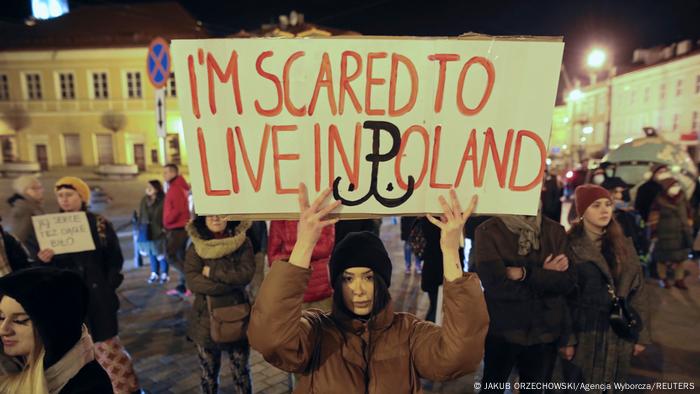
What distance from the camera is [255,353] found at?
4.50 metres

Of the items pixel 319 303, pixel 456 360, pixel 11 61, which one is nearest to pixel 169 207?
pixel 319 303

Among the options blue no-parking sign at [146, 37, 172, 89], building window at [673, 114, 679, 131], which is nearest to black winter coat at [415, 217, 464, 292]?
blue no-parking sign at [146, 37, 172, 89]

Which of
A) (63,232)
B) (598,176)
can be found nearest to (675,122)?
(598,176)

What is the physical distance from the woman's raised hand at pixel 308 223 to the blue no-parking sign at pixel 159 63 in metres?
4.94

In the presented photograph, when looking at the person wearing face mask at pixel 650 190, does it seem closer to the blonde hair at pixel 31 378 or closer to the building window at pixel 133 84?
the blonde hair at pixel 31 378

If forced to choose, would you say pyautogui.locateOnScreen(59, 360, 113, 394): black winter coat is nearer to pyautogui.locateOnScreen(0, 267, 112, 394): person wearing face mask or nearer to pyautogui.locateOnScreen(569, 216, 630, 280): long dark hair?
pyautogui.locateOnScreen(0, 267, 112, 394): person wearing face mask

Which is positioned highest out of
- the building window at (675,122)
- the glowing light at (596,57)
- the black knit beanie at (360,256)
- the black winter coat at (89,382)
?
the glowing light at (596,57)

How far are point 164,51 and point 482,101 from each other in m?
5.37

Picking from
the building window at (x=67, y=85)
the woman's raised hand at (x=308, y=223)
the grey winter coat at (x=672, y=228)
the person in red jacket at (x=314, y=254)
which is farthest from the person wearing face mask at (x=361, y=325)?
the building window at (x=67, y=85)

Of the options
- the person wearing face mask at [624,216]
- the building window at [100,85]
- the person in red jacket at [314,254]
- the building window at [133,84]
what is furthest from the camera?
the building window at [100,85]

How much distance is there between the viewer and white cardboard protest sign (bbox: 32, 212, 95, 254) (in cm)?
330

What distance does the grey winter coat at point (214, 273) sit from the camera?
10.3 ft

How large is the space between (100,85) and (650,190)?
35.9 m

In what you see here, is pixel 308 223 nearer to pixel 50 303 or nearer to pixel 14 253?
pixel 50 303
